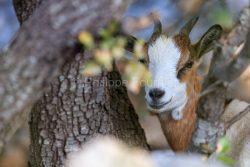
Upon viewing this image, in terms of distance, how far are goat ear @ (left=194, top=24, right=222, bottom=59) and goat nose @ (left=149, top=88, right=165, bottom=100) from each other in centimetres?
55

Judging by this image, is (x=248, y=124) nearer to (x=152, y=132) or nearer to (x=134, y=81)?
(x=134, y=81)

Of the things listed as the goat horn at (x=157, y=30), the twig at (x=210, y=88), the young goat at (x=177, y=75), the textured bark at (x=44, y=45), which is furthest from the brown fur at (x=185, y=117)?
the textured bark at (x=44, y=45)

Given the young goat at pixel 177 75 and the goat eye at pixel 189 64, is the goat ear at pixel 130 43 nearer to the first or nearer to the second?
the young goat at pixel 177 75

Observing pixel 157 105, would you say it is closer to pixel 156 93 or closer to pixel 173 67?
pixel 156 93

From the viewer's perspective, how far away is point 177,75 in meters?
4.48

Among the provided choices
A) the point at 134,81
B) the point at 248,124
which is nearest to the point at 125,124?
the point at 248,124

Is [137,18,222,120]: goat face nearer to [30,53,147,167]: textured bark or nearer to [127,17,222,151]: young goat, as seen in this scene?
[127,17,222,151]: young goat

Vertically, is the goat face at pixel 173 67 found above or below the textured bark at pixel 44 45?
above

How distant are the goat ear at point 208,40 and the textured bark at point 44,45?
1.82 meters

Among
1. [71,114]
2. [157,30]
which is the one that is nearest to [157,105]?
[71,114]

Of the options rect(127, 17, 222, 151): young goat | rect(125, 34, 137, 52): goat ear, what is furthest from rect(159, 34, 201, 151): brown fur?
rect(125, 34, 137, 52): goat ear

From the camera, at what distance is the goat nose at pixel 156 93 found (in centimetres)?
427

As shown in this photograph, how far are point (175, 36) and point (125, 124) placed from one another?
31.1 inches

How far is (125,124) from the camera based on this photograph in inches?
173
